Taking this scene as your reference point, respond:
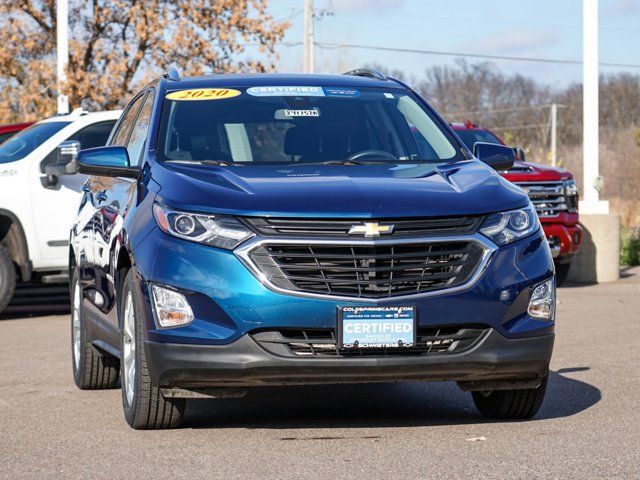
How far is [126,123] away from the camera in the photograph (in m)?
9.31

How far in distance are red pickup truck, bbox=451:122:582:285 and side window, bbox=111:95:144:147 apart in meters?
7.97

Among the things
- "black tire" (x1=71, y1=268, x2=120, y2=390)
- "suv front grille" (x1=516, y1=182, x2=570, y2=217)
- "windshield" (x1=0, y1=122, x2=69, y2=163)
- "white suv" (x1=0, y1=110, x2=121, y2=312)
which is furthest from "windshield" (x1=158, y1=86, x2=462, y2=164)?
"suv front grille" (x1=516, y1=182, x2=570, y2=217)

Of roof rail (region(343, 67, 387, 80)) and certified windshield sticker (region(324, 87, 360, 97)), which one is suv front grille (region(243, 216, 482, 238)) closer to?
certified windshield sticker (region(324, 87, 360, 97))

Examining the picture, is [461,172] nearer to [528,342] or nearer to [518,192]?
[518,192]

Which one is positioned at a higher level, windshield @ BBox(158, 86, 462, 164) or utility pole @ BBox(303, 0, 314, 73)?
utility pole @ BBox(303, 0, 314, 73)

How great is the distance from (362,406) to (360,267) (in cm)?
179

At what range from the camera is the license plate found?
6469mm

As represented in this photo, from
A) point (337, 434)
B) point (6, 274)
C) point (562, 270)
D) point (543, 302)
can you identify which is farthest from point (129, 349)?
point (562, 270)

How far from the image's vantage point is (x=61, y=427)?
7496mm

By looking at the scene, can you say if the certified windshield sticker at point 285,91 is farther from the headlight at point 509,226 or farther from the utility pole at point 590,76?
the utility pole at point 590,76

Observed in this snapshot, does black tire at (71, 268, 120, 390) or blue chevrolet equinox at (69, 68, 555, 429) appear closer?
blue chevrolet equinox at (69, 68, 555, 429)

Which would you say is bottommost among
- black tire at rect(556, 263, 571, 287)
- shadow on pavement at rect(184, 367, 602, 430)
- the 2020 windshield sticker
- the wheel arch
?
black tire at rect(556, 263, 571, 287)

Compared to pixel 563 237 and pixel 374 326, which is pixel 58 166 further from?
pixel 374 326

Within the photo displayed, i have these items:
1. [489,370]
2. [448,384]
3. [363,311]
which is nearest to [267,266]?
[363,311]
